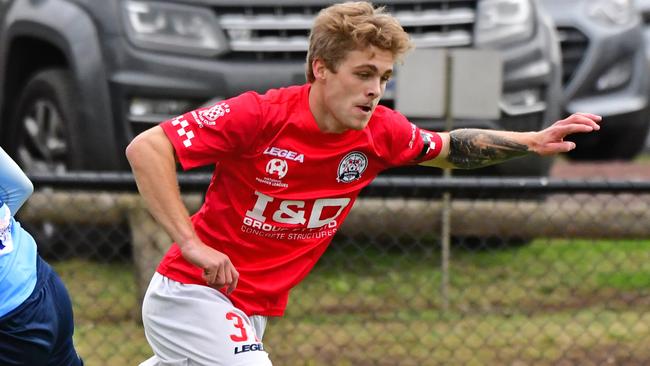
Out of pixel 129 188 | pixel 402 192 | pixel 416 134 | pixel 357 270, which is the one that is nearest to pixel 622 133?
pixel 357 270

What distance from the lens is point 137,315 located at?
6379mm

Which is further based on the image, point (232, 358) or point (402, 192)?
point (402, 192)

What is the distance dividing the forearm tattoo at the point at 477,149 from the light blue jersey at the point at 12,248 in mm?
1448

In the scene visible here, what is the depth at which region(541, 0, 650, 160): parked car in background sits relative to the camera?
28.5ft

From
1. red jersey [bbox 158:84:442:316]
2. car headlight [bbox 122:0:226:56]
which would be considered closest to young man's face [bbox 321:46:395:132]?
red jersey [bbox 158:84:442:316]

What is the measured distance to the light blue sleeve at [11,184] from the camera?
3900 millimetres

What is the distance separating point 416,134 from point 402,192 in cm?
149

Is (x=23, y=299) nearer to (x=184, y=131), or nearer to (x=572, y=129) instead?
(x=184, y=131)

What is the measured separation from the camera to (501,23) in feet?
23.5

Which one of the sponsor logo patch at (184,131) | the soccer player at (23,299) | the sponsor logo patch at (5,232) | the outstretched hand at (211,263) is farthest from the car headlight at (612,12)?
the sponsor logo patch at (5,232)

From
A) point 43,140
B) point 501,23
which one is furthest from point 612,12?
point 43,140

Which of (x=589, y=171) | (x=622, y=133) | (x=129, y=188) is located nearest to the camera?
(x=129, y=188)

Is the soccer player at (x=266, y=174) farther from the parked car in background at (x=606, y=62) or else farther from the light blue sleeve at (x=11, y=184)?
the parked car in background at (x=606, y=62)

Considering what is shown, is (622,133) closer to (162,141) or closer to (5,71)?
(5,71)
